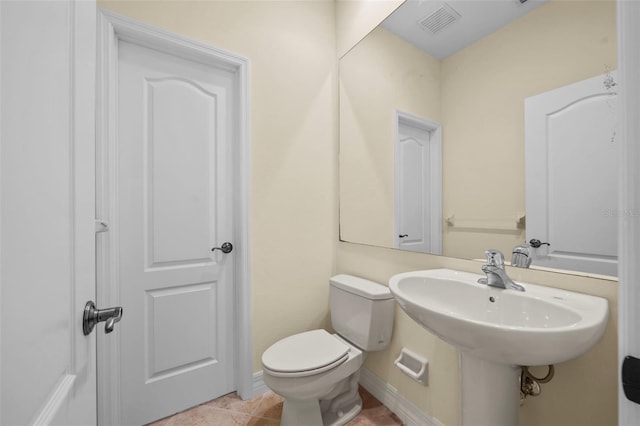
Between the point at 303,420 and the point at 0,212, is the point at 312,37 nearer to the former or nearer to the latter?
the point at 0,212

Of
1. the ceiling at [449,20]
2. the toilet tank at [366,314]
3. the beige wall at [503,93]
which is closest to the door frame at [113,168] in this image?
the toilet tank at [366,314]

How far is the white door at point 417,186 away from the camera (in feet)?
4.41

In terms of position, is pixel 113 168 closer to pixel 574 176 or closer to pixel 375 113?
pixel 375 113

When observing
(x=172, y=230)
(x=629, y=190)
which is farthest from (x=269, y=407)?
(x=629, y=190)

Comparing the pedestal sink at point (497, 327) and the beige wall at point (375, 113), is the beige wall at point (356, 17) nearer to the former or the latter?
the beige wall at point (375, 113)

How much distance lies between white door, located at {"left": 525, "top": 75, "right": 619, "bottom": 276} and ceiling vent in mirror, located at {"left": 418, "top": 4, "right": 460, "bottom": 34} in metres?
0.59

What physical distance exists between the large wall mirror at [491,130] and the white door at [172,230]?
3.04ft

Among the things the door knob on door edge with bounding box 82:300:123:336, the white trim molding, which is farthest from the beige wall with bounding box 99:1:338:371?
the white trim molding

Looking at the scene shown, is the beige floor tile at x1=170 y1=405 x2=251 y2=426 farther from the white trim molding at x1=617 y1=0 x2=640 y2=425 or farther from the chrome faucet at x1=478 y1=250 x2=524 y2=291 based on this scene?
the white trim molding at x1=617 y1=0 x2=640 y2=425

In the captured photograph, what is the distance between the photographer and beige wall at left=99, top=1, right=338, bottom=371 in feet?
5.34

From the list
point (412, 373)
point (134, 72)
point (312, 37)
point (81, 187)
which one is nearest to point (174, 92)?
point (134, 72)

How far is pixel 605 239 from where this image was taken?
2.77ft

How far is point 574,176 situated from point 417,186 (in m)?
0.63

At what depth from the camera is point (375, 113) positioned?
1.70m
